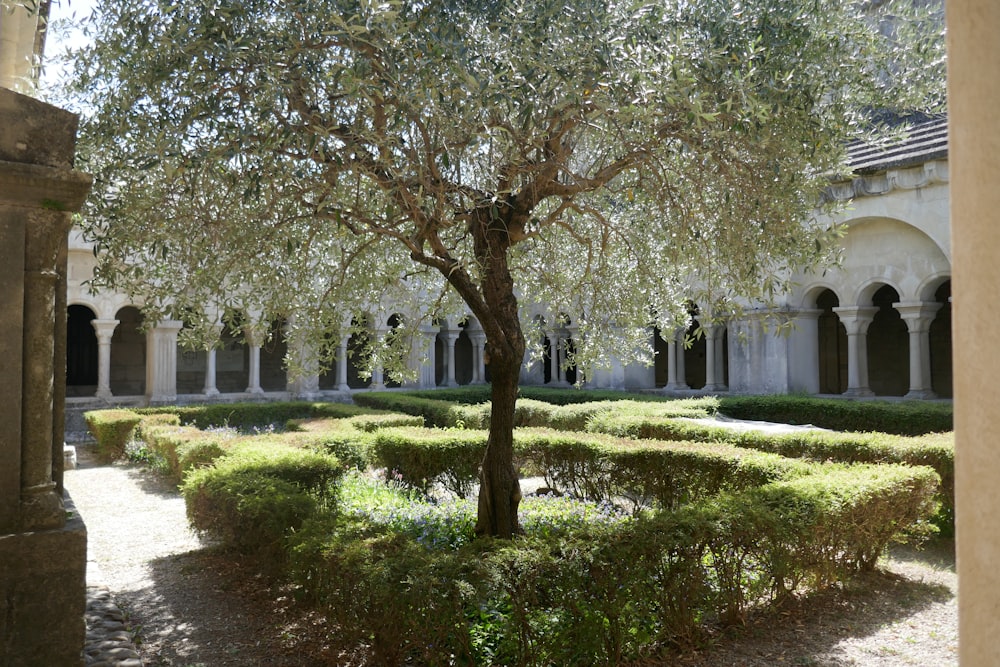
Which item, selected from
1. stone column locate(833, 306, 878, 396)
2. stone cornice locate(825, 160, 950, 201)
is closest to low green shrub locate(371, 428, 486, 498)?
stone cornice locate(825, 160, 950, 201)

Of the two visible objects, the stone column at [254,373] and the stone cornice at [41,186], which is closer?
the stone cornice at [41,186]

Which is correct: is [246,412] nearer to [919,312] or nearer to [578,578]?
[578,578]

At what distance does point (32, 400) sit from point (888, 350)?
21.7 metres

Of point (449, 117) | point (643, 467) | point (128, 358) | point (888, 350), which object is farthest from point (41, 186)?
point (888, 350)

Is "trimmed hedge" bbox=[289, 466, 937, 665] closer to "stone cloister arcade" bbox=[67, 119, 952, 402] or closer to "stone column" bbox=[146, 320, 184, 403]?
"stone cloister arcade" bbox=[67, 119, 952, 402]

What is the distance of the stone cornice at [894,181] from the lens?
12609 millimetres

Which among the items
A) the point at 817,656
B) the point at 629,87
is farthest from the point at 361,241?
the point at 817,656

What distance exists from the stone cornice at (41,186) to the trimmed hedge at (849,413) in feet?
31.2

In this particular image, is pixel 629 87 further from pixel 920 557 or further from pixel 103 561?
pixel 103 561

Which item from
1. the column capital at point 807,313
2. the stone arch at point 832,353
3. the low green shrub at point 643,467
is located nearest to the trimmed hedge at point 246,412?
the low green shrub at point 643,467

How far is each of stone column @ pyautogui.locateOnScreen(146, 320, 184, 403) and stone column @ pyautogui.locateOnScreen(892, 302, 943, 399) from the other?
1580 cm

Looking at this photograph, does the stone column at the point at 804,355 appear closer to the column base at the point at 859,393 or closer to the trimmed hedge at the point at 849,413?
the column base at the point at 859,393

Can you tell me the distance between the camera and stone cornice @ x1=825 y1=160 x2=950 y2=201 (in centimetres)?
1261

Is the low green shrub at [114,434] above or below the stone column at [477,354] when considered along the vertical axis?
below
